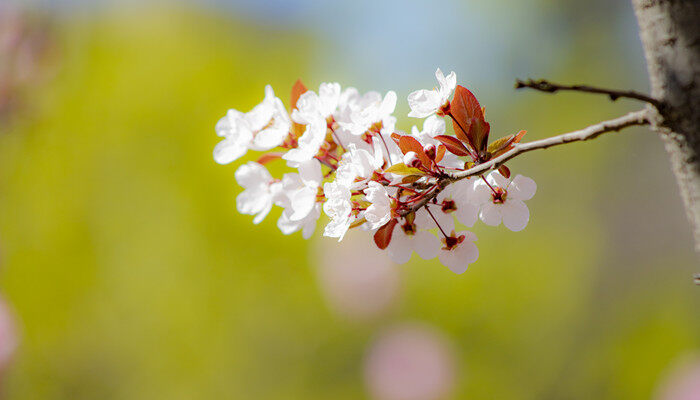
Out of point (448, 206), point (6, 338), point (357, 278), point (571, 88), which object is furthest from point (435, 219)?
point (6, 338)

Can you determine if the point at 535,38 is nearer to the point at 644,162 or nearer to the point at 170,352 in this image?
the point at 644,162

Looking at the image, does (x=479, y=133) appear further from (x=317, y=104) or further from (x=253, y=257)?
(x=253, y=257)

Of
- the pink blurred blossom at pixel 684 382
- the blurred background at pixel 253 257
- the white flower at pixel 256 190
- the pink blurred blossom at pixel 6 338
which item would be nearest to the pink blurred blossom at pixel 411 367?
the blurred background at pixel 253 257

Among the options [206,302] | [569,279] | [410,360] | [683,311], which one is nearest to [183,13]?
[206,302]

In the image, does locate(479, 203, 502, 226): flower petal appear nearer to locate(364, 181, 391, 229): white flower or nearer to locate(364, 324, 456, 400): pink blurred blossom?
locate(364, 181, 391, 229): white flower

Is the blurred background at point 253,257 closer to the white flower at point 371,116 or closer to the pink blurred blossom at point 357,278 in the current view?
the pink blurred blossom at point 357,278

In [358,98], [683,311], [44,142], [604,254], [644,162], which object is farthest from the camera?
[644,162]

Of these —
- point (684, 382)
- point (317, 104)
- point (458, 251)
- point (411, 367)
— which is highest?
point (317, 104)
